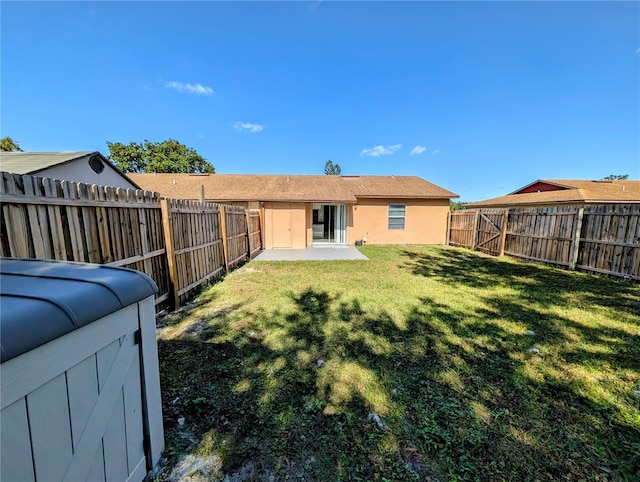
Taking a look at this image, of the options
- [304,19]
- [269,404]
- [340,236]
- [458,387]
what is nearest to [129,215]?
[269,404]

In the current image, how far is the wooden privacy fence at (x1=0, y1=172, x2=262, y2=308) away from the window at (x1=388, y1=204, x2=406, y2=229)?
33.8 feet

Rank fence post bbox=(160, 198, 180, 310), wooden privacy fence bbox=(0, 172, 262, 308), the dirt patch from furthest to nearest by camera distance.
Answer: fence post bbox=(160, 198, 180, 310) → wooden privacy fence bbox=(0, 172, 262, 308) → the dirt patch

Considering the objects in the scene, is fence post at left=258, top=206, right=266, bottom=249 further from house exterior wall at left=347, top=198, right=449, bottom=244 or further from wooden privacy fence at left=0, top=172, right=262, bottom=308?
wooden privacy fence at left=0, top=172, right=262, bottom=308

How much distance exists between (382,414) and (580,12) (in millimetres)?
13319

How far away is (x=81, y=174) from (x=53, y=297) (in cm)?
1320

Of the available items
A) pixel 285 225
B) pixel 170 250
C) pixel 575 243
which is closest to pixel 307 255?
pixel 285 225

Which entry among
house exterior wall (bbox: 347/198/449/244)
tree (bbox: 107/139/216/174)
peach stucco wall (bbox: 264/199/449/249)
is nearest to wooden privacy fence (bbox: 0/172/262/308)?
peach stucco wall (bbox: 264/199/449/249)

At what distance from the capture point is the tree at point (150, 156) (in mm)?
29766

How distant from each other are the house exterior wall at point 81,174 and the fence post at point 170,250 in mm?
7101

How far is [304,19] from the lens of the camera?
980 centimetres

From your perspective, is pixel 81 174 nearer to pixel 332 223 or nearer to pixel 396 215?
pixel 332 223

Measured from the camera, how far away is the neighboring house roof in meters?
13.1

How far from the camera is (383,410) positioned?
2.38m

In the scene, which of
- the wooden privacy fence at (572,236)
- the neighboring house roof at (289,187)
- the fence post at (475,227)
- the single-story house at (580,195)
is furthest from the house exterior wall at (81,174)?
the single-story house at (580,195)
